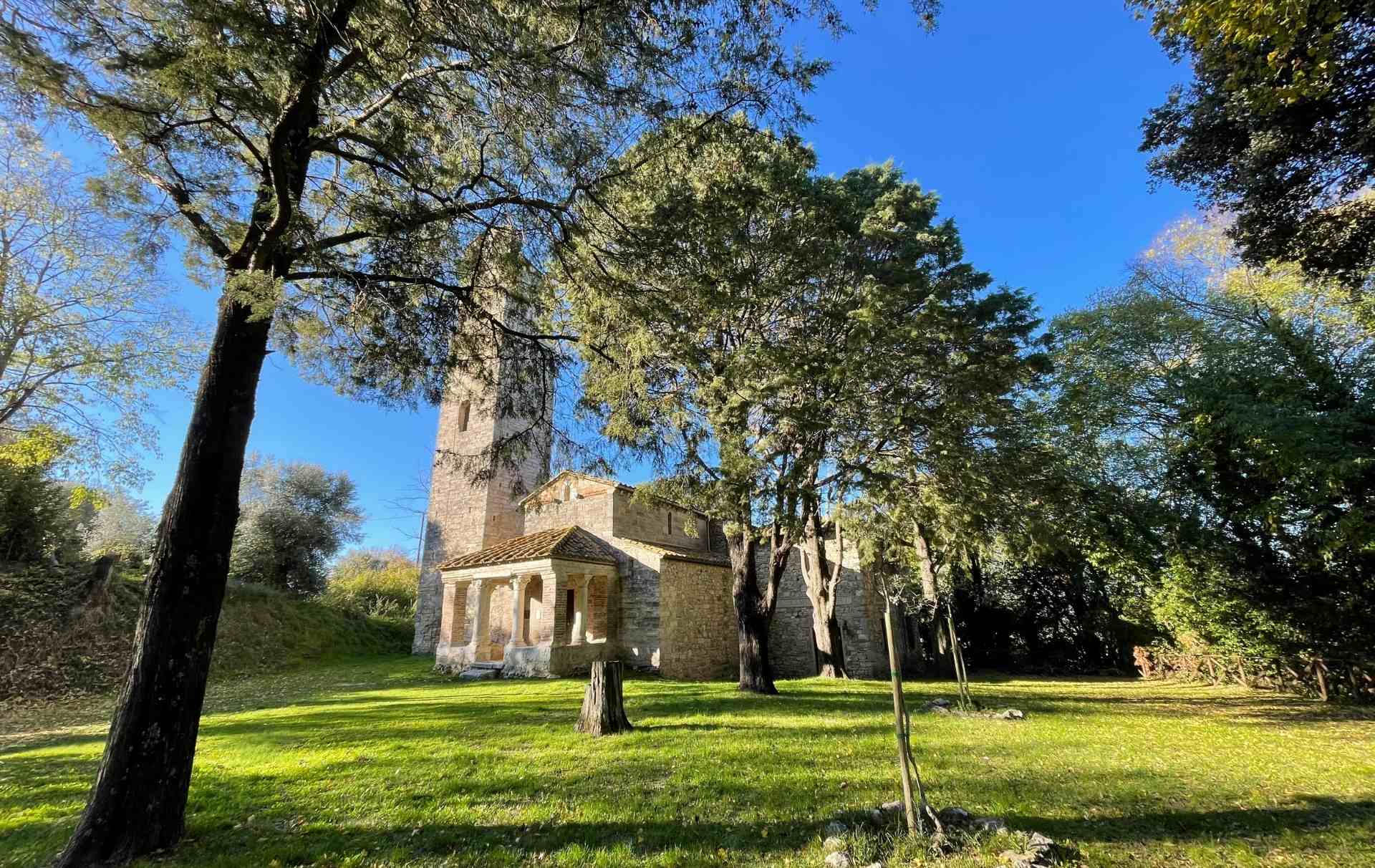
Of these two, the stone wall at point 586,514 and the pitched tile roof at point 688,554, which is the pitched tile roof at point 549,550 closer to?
the stone wall at point 586,514

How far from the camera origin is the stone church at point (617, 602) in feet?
54.0

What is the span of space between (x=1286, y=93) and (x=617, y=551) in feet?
54.5

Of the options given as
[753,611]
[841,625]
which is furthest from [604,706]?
[841,625]

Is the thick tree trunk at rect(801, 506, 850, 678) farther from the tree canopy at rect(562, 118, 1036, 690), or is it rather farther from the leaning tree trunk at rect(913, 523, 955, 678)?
the tree canopy at rect(562, 118, 1036, 690)

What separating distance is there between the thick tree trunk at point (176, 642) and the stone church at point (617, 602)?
10739mm

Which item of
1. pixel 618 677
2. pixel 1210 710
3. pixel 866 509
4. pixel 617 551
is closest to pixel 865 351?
pixel 866 509

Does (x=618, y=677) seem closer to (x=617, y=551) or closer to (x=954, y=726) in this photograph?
(x=954, y=726)

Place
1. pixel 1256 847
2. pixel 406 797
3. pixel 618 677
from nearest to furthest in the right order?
1. pixel 1256 847
2. pixel 406 797
3. pixel 618 677

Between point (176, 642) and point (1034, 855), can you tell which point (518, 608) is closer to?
point (176, 642)

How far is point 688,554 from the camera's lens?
19.1 m

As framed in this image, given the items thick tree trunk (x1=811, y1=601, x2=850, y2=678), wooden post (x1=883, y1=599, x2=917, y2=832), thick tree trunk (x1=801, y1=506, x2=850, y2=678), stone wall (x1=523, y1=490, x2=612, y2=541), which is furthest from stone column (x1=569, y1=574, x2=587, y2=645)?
wooden post (x1=883, y1=599, x2=917, y2=832)

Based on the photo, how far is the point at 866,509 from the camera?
449 inches

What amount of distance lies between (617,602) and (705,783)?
1266 centimetres

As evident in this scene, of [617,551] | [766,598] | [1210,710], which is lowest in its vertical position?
[1210,710]
